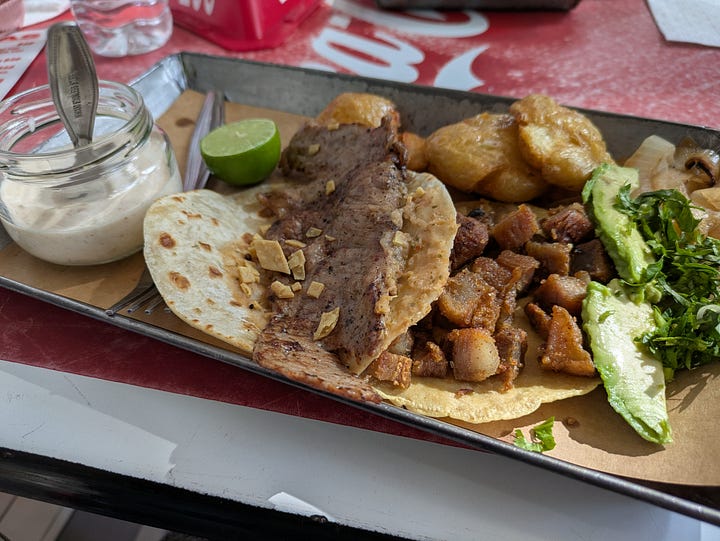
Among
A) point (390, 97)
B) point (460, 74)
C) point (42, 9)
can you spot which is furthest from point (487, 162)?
point (42, 9)

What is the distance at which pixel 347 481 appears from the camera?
6.78ft

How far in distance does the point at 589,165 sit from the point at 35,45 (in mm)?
4548

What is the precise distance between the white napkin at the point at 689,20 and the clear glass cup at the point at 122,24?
171 inches

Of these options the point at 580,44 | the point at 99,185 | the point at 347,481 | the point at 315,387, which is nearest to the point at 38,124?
the point at 99,185

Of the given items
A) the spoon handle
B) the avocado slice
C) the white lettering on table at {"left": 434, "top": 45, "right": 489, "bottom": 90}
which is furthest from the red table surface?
the avocado slice

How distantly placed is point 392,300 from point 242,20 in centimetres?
364

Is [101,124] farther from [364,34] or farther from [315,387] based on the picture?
[364,34]

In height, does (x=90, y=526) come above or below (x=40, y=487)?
below

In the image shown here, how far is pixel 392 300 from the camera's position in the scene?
91.4 inches

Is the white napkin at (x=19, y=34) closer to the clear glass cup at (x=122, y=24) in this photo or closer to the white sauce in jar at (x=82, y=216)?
the clear glass cup at (x=122, y=24)

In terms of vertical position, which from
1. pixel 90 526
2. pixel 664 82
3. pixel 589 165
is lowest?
pixel 90 526

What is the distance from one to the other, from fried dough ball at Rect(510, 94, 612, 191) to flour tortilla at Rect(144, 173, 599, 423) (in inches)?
21.0

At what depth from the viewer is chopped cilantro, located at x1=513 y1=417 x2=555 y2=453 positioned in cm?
203

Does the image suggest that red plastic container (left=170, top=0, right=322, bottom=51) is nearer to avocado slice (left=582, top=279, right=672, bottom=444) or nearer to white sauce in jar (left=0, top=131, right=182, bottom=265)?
white sauce in jar (left=0, top=131, right=182, bottom=265)
